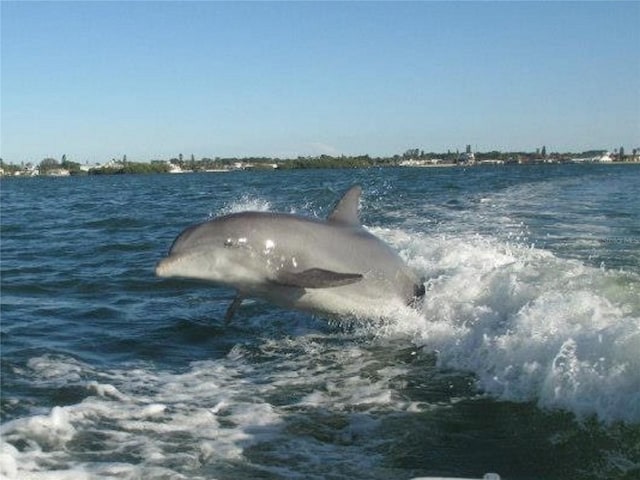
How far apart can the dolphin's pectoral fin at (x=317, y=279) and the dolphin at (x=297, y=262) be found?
0.01 meters

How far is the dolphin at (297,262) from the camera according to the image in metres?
7.75

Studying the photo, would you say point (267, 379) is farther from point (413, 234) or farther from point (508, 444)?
point (413, 234)

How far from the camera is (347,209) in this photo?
31.2 ft

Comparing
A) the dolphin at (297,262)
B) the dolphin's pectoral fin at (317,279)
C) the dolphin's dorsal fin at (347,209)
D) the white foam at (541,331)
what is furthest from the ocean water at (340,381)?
the dolphin's dorsal fin at (347,209)

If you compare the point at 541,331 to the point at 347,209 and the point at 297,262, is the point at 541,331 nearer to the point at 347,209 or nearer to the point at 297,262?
the point at 297,262

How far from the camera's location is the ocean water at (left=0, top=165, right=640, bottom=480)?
5.44m

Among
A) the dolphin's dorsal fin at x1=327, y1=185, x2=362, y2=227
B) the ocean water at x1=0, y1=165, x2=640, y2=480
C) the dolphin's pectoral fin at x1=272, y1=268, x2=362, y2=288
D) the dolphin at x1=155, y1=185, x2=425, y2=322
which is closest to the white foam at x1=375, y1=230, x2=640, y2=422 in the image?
the ocean water at x1=0, y1=165, x2=640, y2=480

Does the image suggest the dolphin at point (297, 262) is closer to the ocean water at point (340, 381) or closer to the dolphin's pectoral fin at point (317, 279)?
the dolphin's pectoral fin at point (317, 279)

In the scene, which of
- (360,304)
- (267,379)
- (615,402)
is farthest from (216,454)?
(360,304)

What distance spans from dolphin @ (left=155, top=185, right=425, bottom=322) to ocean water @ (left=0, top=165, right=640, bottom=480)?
1.63 feet

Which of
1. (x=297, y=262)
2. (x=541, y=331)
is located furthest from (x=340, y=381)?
(x=541, y=331)

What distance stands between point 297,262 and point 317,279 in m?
0.46

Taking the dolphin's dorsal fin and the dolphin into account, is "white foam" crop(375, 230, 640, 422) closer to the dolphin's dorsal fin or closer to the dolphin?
the dolphin

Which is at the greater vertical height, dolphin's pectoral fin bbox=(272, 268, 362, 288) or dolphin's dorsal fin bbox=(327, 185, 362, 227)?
dolphin's dorsal fin bbox=(327, 185, 362, 227)
